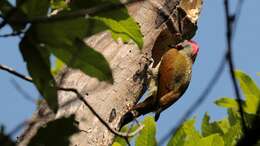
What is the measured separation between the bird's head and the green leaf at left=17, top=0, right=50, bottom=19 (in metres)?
3.69

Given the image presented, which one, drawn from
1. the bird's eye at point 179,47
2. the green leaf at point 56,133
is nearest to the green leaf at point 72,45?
the green leaf at point 56,133

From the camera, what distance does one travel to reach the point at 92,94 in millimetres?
2949

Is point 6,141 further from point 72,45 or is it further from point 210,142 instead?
point 210,142

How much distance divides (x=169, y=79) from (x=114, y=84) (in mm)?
2086

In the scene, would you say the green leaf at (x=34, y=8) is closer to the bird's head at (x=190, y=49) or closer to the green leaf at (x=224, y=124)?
the green leaf at (x=224, y=124)

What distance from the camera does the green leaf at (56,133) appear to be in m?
1.71

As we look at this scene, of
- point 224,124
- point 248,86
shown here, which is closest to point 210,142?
point 248,86

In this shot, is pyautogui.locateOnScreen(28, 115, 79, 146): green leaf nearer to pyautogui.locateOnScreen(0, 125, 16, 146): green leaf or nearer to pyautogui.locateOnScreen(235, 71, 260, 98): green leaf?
pyautogui.locateOnScreen(0, 125, 16, 146): green leaf

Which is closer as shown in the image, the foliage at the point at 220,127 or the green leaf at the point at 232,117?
the foliage at the point at 220,127

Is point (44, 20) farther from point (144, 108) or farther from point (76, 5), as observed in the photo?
point (144, 108)

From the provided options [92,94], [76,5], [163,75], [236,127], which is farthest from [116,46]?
[163,75]

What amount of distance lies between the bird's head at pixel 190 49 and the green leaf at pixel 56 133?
3.74m

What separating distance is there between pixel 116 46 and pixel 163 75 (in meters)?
2.04

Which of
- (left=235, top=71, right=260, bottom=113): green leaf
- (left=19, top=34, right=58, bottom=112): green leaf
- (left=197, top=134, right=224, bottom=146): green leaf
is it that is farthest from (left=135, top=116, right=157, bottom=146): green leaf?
(left=19, top=34, right=58, bottom=112): green leaf
